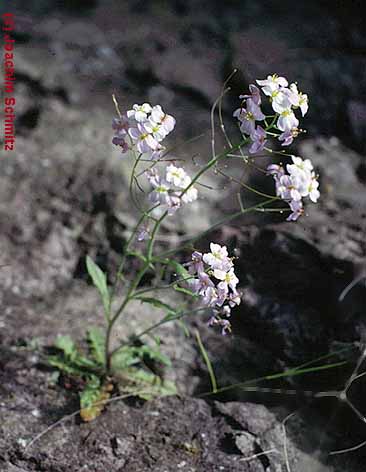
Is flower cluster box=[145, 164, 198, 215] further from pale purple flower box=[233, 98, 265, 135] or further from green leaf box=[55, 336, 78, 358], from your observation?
green leaf box=[55, 336, 78, 358]

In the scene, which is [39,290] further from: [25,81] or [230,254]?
[25,81]

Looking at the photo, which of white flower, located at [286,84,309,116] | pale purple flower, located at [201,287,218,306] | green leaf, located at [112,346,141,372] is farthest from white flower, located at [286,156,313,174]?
green leaf, located at [112,346,141,372]

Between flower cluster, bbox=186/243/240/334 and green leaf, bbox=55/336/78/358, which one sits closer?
flower cluster, bbox=186/243/240/334

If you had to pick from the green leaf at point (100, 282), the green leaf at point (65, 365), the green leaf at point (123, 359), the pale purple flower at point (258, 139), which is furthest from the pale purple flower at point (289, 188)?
the green leaf at point (65, 365)

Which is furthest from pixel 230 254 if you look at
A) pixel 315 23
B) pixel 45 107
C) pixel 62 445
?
pixel 315 23

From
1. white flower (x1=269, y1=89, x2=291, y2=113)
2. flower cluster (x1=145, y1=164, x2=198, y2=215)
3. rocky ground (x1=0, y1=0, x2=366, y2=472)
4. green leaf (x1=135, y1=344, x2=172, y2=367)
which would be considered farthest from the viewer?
green leaf (x1=135, y1=344, x2=172, y2=367)

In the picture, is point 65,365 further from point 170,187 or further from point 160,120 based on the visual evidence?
point 160,120

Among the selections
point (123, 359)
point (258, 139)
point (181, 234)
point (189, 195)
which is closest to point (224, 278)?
point (189, 195)
